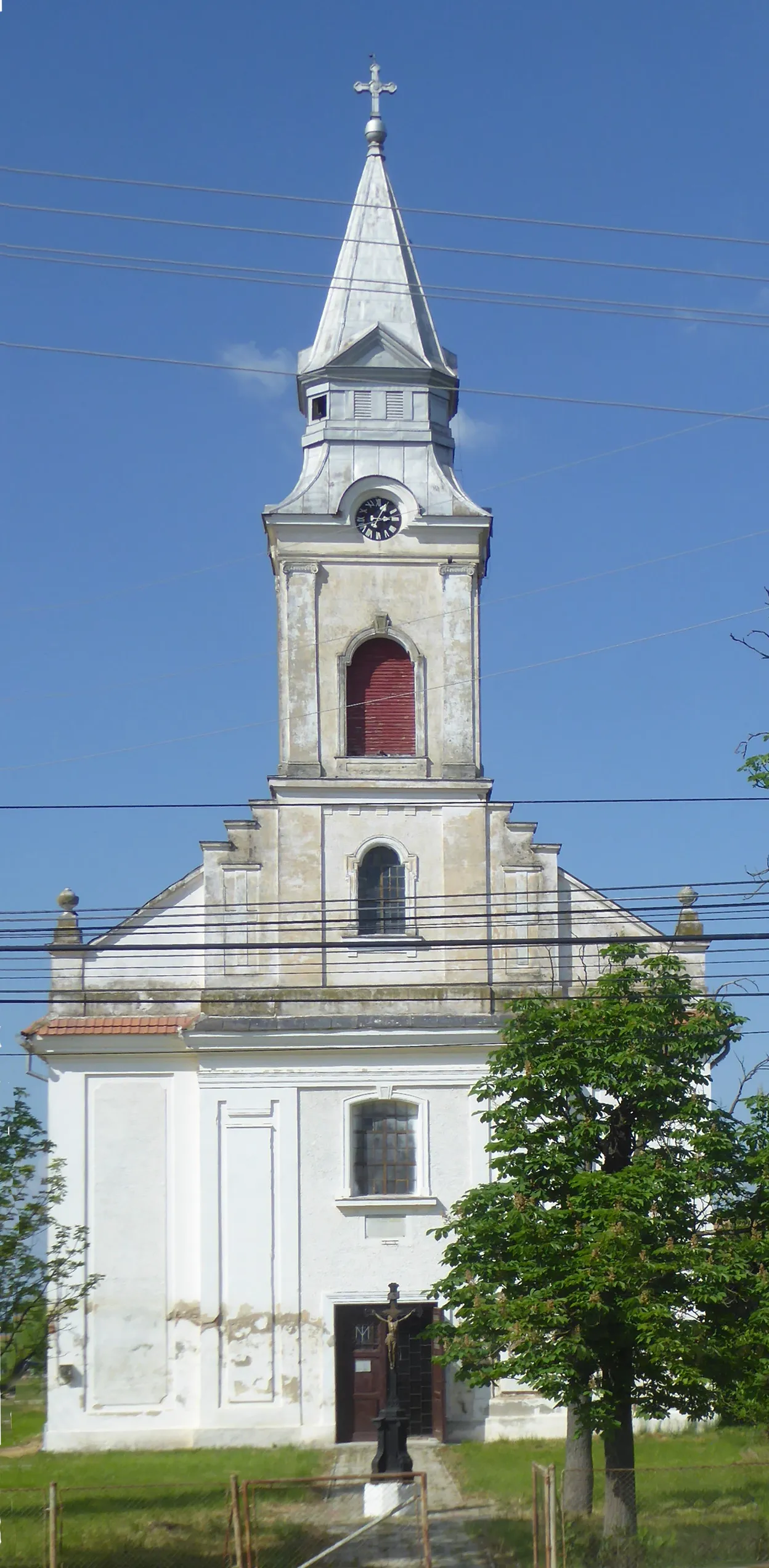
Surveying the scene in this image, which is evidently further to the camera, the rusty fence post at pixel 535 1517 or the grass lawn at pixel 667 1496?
the grass lawn at pixel 667 1496

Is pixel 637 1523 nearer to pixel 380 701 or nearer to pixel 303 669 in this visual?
pixel 380 701

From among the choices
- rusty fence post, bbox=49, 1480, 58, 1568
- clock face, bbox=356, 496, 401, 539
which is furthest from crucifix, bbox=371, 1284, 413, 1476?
clock face, bbox=356, 496, 401, 539

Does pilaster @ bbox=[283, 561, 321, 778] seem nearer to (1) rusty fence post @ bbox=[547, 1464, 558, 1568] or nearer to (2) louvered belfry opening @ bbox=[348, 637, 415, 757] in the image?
(2) louvered belfry opening @ bbox=[348, 637, 415, 757]

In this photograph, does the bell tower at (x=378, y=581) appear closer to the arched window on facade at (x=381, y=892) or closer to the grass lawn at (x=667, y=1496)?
the arched window on facade at (x=381, y=892)

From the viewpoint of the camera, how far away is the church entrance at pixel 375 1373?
29719 mm

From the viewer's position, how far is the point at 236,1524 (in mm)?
18812

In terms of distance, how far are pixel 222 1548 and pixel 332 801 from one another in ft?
46.0

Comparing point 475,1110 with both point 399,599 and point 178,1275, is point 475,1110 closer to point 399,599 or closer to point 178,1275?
point 178,1275

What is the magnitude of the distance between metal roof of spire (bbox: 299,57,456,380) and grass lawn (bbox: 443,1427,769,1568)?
63.4 feet

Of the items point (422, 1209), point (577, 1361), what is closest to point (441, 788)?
point (422, 1209)

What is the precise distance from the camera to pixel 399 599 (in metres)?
32.8

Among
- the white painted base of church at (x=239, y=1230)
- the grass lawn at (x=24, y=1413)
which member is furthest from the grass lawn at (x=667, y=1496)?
the grass lawn at (x=24, y=1413)

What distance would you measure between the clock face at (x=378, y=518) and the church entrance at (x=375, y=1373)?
13.6 metres

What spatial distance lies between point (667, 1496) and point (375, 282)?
22.5 meters
